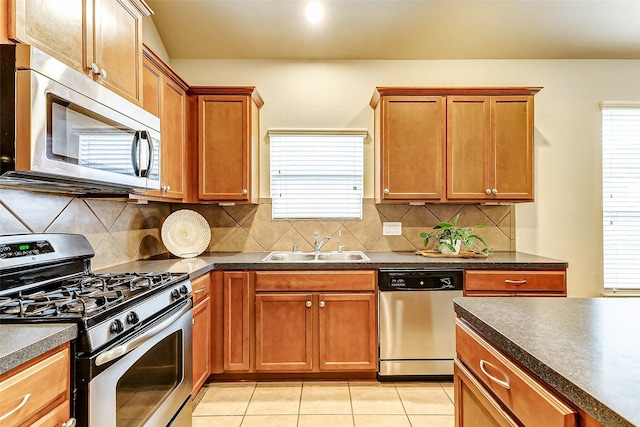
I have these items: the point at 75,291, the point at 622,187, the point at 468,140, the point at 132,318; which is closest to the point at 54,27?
the point at 75,291

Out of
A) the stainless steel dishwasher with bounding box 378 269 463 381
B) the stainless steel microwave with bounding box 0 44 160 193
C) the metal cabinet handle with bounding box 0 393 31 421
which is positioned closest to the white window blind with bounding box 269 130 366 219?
the stainless steel dishwasher with bounding box 378 269 463 381

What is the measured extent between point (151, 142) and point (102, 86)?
1.21ft

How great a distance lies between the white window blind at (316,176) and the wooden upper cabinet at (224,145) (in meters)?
0.42

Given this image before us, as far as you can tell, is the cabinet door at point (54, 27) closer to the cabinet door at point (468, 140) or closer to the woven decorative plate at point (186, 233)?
the woven decorative plate at point (186, 233)

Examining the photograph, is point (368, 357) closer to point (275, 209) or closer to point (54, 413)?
point (275, 209)

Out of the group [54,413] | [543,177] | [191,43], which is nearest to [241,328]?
[54,413]

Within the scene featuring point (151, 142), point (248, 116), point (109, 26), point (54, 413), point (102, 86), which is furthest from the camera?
point (248, 116)

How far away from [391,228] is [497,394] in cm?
223

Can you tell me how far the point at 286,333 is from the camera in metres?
2.53

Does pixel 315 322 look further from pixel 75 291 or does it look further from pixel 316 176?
pixel 75 291

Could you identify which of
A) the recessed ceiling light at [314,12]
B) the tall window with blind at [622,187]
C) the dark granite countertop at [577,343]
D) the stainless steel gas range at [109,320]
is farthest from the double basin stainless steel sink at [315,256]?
the tall window with blind at [622,187]

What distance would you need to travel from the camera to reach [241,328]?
253 centimetres

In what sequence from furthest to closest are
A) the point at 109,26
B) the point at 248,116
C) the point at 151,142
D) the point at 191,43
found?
the point at 191,43 < the point at 248,116 < the point at 151,142 < the point at 109,26

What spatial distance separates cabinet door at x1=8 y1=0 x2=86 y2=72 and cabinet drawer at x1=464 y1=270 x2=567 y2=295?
2.59 meters
